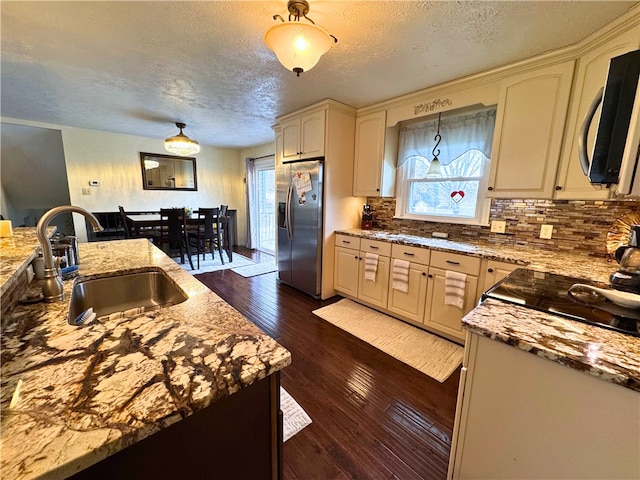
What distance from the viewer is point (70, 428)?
0.47 meters

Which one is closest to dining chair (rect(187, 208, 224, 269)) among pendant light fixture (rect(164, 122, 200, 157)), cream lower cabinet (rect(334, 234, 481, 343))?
pendant light fixture (rect(164, 122, 200, 157))

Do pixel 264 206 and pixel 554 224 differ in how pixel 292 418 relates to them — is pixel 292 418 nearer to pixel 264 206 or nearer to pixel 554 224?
pixel 554 224

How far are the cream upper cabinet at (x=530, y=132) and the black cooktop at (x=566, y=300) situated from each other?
873 millimetres

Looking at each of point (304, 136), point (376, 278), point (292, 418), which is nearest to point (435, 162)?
point (376, 278)

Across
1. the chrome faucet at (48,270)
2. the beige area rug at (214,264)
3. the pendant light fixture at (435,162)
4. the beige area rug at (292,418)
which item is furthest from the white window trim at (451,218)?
the beige area rug at (214,264)

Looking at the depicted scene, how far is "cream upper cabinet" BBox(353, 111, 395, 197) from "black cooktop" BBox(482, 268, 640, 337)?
1.78m

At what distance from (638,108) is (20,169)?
7.32 meters

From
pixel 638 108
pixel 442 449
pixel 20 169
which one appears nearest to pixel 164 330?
pixel 442 449

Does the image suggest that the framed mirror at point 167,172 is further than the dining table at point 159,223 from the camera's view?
Yes

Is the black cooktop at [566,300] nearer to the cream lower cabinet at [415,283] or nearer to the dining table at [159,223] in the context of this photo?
the cream lower cabinet at [415,283]

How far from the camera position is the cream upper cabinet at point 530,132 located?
72.5 inches

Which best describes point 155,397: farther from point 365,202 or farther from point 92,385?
point 365,202

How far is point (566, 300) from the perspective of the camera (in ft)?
3.73

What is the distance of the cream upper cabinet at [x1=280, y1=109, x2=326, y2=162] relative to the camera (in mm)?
2926
